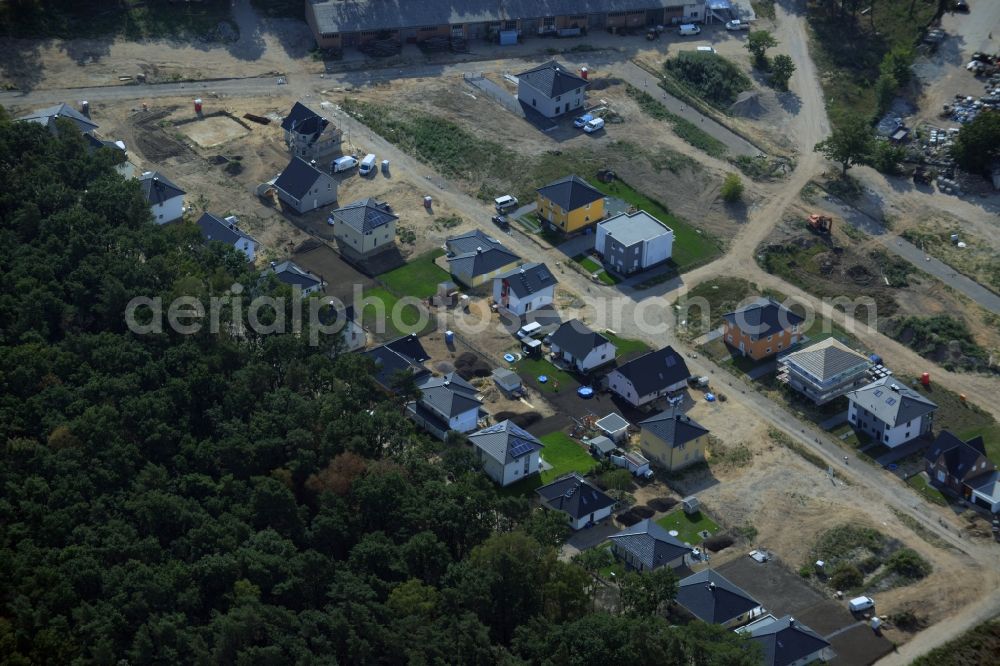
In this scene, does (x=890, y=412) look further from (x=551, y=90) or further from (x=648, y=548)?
(x=551, y=90)

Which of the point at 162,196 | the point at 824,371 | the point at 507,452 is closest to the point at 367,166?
the point at 162,196

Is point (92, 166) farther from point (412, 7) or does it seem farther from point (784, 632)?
point (784, 632)

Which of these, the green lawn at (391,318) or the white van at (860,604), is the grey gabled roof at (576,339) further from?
the white van at (860,604)

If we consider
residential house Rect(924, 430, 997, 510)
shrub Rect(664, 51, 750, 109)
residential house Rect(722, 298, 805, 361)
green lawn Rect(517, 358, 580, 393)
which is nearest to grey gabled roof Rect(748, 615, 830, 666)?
residential house Rect(924, 430, 997, 510)

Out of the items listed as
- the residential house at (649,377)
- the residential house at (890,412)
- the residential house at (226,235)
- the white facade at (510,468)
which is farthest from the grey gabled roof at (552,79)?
the white facade at (510,468)

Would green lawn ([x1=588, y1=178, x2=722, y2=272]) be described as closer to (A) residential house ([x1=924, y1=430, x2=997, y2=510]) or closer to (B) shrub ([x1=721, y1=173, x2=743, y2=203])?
(B) shrub ([x1=721, y1=173, x2=743, y2=203])

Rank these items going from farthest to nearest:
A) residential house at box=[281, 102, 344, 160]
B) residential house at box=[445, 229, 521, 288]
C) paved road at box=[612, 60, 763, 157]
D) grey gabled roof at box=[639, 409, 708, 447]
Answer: paved road at box=[612, 60, 763, 157], residential house at box=[281, 102, 344, 160], residential house at box=[445, 229, 521, 288], grey gabled roof at box=[639, 409, 708, 447]
